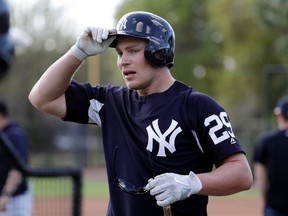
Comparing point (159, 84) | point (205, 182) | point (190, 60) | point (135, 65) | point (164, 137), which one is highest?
point (135, 65)

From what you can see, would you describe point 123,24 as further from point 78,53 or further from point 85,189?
point 85,189

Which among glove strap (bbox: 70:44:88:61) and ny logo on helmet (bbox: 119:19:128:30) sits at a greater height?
ny logo on helmet (bbox: 119:19:128:30)

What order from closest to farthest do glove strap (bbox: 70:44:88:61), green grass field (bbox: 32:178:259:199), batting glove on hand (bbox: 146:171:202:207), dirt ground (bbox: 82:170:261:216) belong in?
1. batting glove on hand (bbox: 146:171:202:207)
2. glove strap (bbox: 70:44:88:61)
3. green grass field (bbox: 32:178:259:199)
4. dirt ground (bbox: 82:170:261:216)

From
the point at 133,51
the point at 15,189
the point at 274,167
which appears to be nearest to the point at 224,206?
the point at 274,167

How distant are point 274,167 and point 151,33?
4.37m

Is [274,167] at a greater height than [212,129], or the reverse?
[212,129]

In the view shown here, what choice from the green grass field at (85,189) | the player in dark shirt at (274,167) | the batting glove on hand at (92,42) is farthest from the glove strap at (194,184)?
the player in dark shirt at (274,167)

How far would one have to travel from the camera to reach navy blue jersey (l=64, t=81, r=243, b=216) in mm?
4035

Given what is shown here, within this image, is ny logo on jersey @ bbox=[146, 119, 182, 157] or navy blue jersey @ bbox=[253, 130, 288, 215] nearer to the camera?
ny logo on jersey @ bbox=[146, 119, 182, 157]

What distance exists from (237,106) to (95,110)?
4004 cm

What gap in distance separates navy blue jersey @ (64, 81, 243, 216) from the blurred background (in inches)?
822

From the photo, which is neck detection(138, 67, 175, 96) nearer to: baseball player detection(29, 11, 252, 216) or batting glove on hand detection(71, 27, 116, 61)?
baseball player detection(29, 11, 252, 216)

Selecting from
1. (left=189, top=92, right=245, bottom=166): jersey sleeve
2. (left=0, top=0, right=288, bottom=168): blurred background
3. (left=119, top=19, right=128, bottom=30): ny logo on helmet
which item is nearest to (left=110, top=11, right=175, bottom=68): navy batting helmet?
(left=119, top=19, right=128, bottom=30): ny logo on helmet

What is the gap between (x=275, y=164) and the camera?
821 cm
